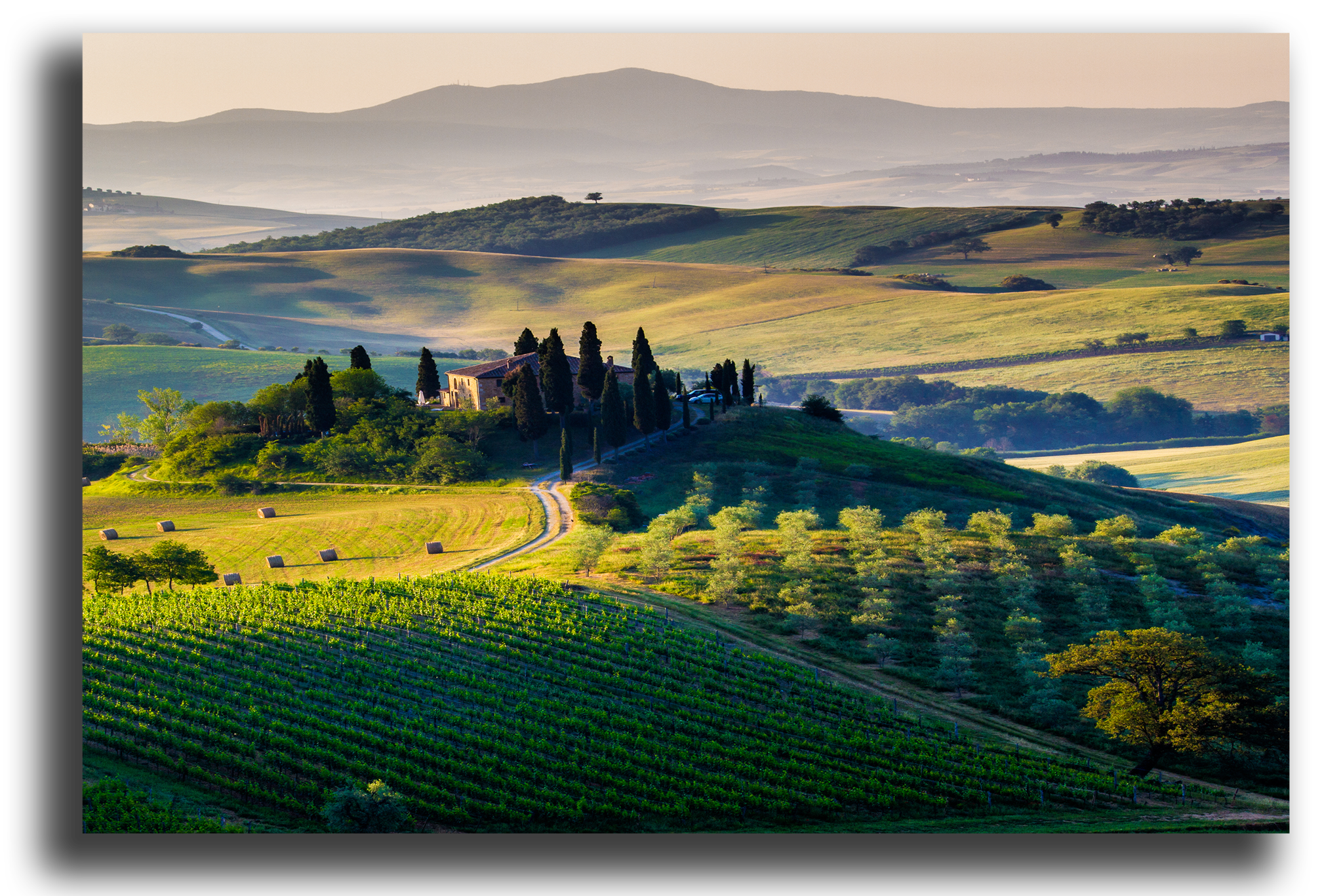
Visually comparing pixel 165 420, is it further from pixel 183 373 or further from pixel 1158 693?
pixel 1158 693

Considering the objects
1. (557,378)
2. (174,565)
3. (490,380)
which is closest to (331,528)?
(174,565)

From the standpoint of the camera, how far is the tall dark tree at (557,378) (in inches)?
3238

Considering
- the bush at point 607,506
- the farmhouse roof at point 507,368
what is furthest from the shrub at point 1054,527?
the farmhouse roof at point 507,368

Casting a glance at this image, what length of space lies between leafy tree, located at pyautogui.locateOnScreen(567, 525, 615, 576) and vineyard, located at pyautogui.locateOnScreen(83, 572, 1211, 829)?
1013 centimetres

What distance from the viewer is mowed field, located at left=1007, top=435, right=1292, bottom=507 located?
333 feet

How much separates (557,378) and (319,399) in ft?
63.8

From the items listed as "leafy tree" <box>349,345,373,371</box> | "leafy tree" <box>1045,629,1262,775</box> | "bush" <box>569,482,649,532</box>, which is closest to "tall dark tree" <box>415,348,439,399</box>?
"leafy tree" <box>349,345,373,371</box>

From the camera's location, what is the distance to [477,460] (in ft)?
255

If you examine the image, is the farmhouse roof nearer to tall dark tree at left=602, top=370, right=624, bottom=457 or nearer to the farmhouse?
the farmhouse

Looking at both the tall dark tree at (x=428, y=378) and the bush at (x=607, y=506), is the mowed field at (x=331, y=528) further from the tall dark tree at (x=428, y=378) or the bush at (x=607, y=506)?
the tall dark tree at (x=428, y=378)

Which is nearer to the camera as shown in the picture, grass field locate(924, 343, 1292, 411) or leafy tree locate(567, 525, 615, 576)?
leafy tree locate(567, 525, 615, 576)

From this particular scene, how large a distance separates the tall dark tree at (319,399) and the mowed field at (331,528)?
10.1 metres

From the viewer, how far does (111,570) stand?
5269 cm

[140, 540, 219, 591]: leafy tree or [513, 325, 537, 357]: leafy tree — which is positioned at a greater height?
[513, 325, 537, 357]: leafy tree
